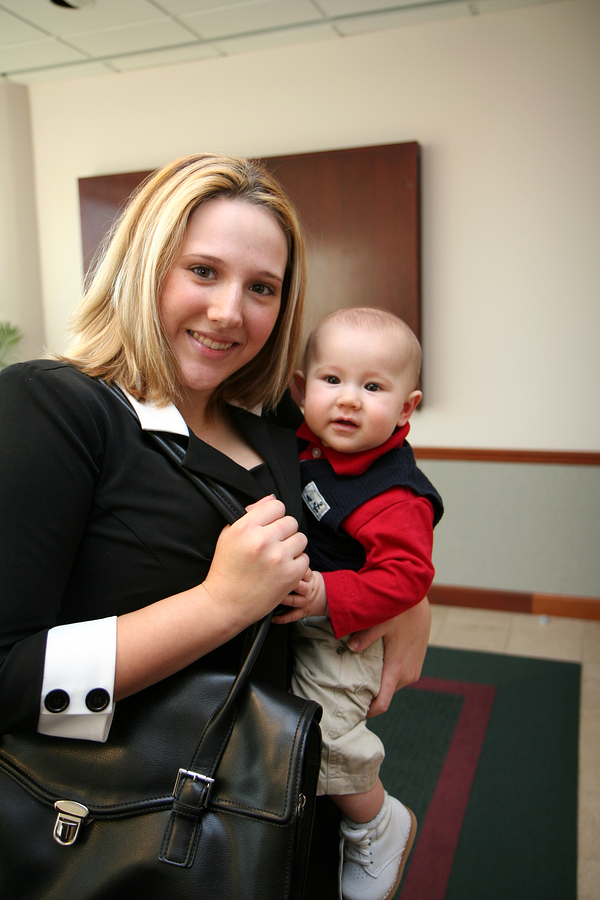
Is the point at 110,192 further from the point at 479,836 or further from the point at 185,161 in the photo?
the point at 479,836

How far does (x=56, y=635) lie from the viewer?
0.80 meters

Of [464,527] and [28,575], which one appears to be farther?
[464,527]

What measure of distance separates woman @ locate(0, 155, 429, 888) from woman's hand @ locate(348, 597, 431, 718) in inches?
8.7

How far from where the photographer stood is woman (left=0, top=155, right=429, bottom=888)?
80cm

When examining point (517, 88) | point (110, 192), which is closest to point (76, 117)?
point (110, 192)

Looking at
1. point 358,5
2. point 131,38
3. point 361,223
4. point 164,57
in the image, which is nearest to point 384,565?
point 361,223

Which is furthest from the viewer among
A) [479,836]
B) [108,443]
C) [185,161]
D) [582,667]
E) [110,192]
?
[110,192]

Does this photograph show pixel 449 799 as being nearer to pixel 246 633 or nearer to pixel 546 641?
pixel 546 641

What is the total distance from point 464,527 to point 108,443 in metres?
3.41

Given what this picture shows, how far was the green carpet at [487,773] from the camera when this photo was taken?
210 cm

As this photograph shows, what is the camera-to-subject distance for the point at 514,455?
12.7ft

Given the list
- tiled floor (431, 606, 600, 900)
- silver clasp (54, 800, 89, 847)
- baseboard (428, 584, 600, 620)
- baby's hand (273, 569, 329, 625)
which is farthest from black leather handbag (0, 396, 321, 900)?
baseboard (428, 584, 600, 620)

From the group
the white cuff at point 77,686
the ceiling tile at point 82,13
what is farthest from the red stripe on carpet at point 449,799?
the ceiling tile at point 82,13

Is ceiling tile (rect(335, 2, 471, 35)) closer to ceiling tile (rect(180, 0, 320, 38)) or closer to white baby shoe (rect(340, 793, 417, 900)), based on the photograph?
ceiling tile (rect(180, 0, 320, 38))
